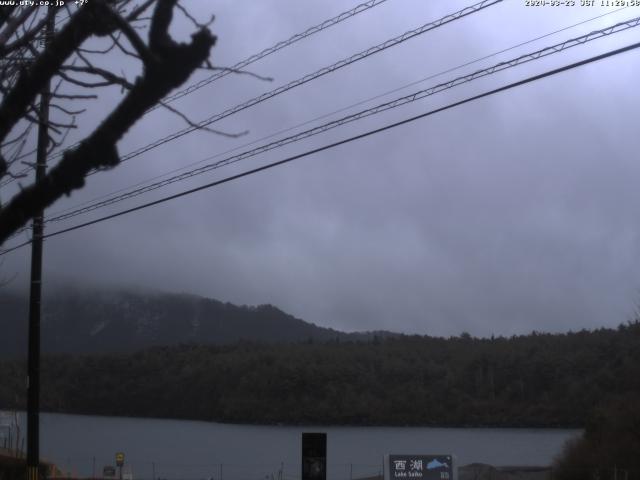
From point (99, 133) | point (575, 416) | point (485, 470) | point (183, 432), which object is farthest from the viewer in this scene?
point (183, 432)

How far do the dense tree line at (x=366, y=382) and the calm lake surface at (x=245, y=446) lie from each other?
67.2 inches

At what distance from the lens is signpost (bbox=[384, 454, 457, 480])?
849 inches

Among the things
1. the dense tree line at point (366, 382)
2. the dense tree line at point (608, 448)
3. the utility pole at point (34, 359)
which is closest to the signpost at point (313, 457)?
the utility pole at point (34, 359)

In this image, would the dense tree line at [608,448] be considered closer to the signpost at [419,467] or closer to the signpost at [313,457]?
the signpost at [419,467]

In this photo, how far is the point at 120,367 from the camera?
67875 mm

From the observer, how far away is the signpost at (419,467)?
849 inches

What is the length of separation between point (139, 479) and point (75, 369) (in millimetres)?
16735

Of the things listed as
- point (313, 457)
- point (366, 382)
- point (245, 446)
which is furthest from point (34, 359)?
point (366, 382)

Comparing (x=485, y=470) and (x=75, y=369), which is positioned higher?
(x=75, y=369)

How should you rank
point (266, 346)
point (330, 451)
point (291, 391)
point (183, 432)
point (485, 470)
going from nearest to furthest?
point (485, 470), point (330, 451), point (183, 432), point (291, 391), point (266, 346)

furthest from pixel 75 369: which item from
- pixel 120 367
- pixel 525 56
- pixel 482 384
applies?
pixel 525 56

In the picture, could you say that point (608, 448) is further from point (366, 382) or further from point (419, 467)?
point (366, 382)

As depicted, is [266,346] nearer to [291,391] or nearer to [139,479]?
[291,391]

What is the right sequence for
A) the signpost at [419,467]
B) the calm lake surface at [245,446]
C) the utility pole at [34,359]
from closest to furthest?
the utility pole at [34,359]
the signpost at [419,467]
the calm lake surface at [245,446]
